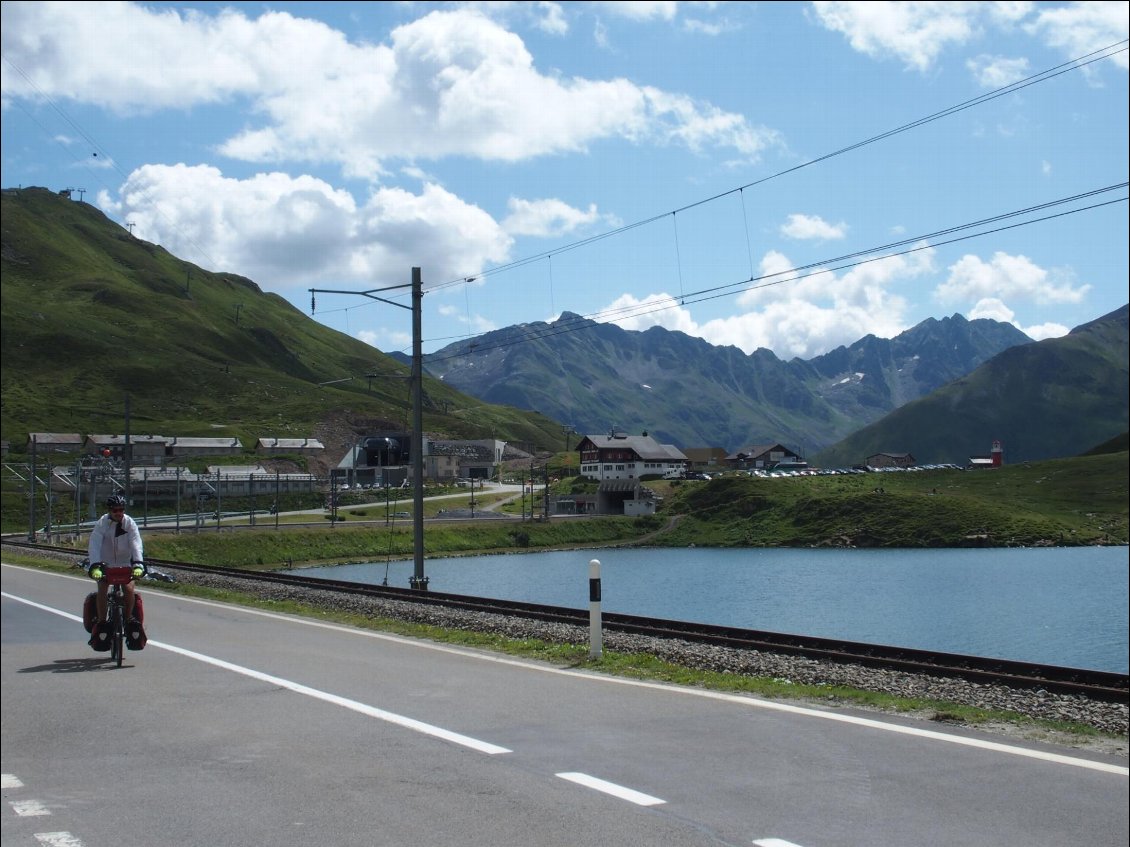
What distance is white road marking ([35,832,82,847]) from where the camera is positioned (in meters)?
5.29

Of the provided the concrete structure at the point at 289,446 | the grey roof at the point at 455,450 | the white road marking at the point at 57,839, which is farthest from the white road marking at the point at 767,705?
the grey roof at the point at 455,450

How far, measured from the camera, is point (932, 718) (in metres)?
10.6

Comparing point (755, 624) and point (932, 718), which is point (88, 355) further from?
point (932, 718)

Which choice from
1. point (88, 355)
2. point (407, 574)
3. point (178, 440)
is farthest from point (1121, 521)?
point (88, 355)

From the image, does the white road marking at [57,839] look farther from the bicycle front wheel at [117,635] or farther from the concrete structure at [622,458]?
the concrete structure at [622,458]

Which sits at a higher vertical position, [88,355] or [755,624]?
[88,355]

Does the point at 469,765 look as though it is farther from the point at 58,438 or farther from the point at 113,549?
the point at 58,438

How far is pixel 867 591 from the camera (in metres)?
65.8

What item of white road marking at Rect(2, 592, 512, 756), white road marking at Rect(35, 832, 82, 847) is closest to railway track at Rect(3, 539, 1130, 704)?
Answer: white road marking at Rect(2, 592, 512, 756)

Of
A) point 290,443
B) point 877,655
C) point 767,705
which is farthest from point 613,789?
point 290,443

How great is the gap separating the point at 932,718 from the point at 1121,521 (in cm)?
13611

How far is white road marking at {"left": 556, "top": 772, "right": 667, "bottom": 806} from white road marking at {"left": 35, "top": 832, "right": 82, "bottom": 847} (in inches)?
129

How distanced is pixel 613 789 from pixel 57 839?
11.5 feet

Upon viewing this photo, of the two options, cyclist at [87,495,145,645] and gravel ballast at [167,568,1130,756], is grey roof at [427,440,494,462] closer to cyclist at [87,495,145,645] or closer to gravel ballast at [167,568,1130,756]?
gravel ballast at [167,568,1130,756]
